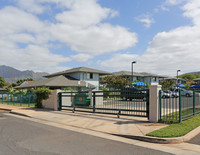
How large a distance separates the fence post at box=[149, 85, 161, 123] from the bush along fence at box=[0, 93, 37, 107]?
14795mm

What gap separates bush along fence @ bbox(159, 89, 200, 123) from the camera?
364 inches

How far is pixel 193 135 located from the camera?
7203 millimetres

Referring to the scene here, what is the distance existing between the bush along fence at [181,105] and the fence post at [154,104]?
195mm

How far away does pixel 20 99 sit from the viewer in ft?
75.7

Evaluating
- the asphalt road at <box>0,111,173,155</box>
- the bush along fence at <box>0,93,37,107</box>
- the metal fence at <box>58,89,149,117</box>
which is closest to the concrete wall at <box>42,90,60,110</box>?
the metal fence at <box>58,89,149,117</box>

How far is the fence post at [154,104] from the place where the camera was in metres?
9.63

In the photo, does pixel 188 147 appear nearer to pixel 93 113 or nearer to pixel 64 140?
pixel 64 140

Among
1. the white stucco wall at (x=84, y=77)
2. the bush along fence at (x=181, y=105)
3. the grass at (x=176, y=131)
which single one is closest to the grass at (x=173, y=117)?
the bush along fence at (x=181, y=105)

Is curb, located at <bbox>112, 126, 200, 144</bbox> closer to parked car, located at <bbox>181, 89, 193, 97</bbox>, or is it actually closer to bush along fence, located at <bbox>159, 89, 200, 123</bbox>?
bush along fence, located at <bbox>159, 89, 200, 123</bbox>

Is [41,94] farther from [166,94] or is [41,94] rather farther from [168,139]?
[168,139]

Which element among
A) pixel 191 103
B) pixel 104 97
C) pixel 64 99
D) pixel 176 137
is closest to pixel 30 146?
pixel 176 137

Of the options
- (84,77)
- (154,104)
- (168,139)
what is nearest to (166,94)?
(154,104)

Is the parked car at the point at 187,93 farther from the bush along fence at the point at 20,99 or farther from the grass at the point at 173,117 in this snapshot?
the bush along fence at the point at 20,99

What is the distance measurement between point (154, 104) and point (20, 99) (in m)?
18.3
